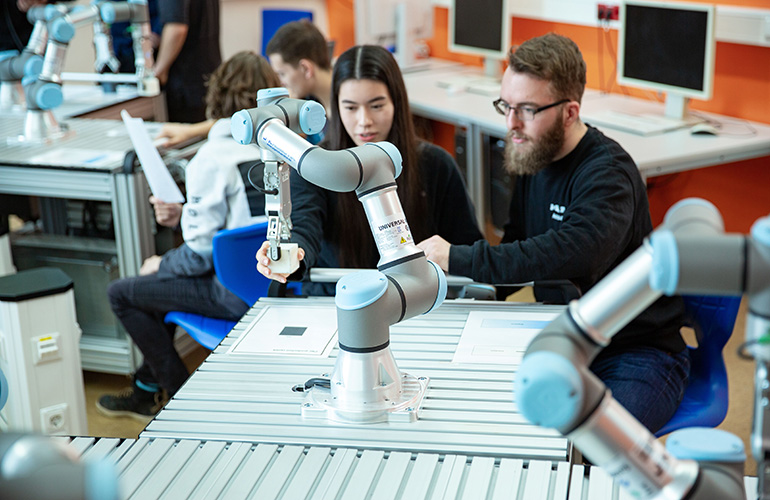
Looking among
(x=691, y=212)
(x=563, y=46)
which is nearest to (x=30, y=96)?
(x=563, y=46)

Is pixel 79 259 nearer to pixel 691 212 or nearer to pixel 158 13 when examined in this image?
pixel 158 13

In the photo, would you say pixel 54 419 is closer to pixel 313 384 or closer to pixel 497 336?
pixel 313 384

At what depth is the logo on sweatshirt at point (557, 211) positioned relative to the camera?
2.05m

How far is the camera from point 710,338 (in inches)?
76.9

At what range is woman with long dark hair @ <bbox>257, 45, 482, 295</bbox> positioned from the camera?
221 cm

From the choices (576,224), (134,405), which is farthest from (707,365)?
(134,405)

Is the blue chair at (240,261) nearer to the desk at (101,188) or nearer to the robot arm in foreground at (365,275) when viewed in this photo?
the desk at (101,188)

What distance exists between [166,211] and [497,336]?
134cm

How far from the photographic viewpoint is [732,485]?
841mm

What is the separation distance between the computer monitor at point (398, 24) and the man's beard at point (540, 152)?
274 cm

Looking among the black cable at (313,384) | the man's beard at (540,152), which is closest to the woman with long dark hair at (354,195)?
the man's beard at (540,152)

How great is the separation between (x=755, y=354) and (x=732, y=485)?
7.1 inches

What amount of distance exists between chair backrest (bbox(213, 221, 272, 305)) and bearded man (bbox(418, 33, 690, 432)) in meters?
0.52

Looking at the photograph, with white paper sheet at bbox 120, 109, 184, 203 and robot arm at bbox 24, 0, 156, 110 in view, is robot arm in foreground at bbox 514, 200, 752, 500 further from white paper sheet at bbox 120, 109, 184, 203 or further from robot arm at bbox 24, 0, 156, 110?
robot arm at bbox 24, 0, 156, 110
